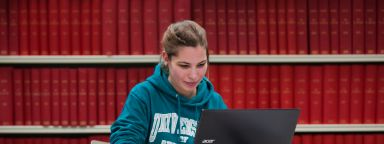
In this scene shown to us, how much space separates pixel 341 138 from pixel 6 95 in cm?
174

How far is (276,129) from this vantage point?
126cm

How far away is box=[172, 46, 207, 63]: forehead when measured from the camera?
144 centimetres

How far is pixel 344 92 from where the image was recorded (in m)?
2.80

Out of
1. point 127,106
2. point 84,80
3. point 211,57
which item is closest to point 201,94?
point 127,106

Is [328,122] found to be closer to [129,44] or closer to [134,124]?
[129,44]

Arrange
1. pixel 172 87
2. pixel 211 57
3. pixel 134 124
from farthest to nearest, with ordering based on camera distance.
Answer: pixel 211 57 < pixel 172 87 < pixel 134 124

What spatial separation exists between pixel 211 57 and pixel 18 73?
976 millimetres

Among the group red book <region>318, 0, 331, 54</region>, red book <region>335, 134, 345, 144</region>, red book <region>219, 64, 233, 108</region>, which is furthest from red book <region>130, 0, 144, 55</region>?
red book <region>335, 134, 345, 144</region>

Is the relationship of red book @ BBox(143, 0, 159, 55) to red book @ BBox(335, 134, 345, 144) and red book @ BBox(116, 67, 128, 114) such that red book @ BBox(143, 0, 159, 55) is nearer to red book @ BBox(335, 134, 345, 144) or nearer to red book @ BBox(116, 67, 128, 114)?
red book @ BBox(116, 67, 128, 114)

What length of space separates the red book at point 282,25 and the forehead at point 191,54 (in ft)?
4.43

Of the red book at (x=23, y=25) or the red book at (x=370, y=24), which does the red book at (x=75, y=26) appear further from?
the red book at (x=370, y=24)

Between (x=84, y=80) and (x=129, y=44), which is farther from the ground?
(x=129, y=44)

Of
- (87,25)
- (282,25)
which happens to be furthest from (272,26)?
(87,25)

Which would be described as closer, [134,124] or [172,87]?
[134,124]
